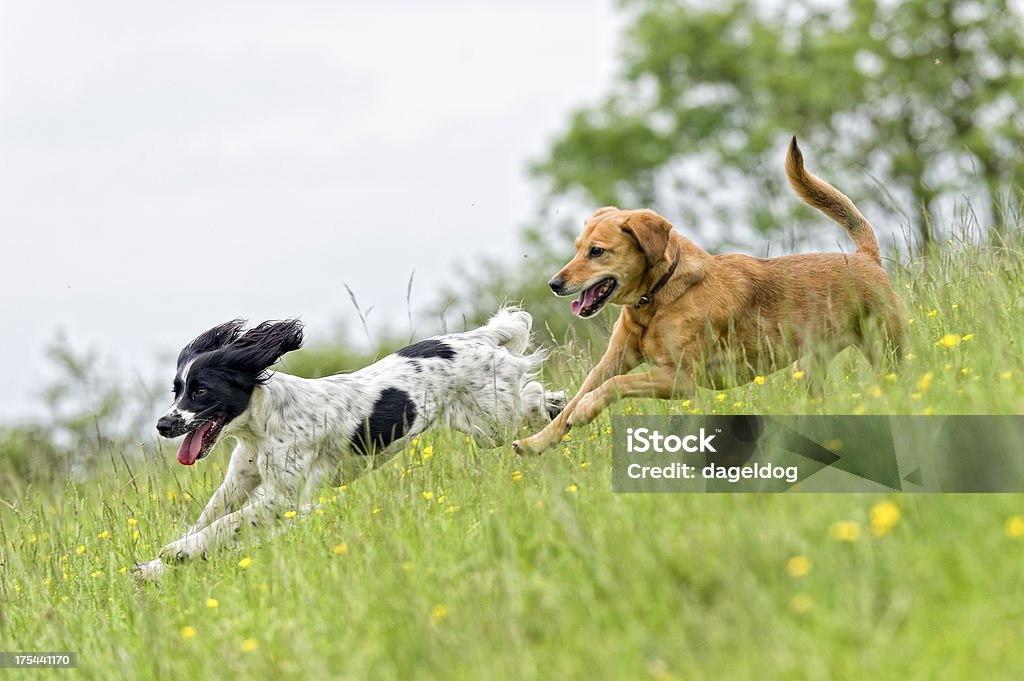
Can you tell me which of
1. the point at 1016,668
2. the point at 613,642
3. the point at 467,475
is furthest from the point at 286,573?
the point at 1016,668

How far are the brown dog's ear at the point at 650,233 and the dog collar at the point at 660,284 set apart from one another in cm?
9

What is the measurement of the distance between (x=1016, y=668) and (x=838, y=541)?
2.53ft

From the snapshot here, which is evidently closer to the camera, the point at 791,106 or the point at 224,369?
the point at 224,369

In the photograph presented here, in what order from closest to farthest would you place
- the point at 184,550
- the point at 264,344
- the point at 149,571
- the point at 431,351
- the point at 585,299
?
the point at 149,571, the point at 184,550, the point at 585,299, the point at 264,344, the point at 431,351

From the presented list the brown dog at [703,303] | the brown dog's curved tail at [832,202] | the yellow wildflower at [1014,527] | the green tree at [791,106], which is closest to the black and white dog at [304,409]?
the brown dog at [703,303]

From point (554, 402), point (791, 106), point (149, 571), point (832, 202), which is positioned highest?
point (791, 106)

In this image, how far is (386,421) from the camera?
23.5 feet

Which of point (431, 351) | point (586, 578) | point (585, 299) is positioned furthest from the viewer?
point (431, 351)

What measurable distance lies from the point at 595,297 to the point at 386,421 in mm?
1584

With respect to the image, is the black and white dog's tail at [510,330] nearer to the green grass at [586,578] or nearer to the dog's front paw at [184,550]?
the green grass at [586,578]

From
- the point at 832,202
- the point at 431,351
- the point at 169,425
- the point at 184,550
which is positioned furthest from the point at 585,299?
the point at 184,550

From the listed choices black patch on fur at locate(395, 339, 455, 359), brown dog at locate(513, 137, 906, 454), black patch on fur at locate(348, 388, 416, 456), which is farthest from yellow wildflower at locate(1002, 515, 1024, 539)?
black patch on fur at locate(395, 339, 455, 359)

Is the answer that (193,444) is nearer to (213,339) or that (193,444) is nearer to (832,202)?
(213,339)

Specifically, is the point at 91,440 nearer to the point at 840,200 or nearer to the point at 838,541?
the point at 840,200
